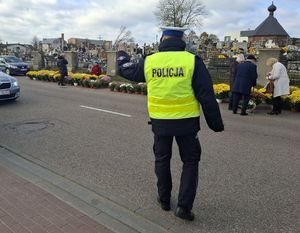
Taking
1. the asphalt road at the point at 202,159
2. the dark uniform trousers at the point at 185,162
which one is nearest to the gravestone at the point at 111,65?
the asphalt road at the point at 202,159

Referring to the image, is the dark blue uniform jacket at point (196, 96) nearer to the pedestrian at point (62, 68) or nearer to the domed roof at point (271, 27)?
the pedestrian at point (62, 68)

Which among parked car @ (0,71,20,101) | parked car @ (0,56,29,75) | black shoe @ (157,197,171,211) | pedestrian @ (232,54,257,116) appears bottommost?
parked car @ (0,56,29,75)

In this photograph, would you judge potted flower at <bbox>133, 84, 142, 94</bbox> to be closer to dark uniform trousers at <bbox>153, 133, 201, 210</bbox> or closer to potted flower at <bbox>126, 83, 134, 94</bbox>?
potted flower at <bbox>126, 83, 134, 94</bbox>

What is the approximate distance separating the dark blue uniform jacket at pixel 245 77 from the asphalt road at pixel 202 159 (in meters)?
0.82

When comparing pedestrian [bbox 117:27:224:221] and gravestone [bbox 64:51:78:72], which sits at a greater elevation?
pedestrian [bbox 117:27:224:221]

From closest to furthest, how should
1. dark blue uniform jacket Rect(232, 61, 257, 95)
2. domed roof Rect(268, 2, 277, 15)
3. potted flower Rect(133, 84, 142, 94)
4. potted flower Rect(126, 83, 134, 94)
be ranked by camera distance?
1. dark blue uniform jacket Rect(232, 61, 257, 95)
2. potted flower Rect(133, 84, 142, 94)
3. potted flower Rect(126, 83, 134, 94)
4. domed roof Rect(268, 2, 277, 15)

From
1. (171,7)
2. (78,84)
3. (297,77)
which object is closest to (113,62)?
(78,84)

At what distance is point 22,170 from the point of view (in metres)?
4.98

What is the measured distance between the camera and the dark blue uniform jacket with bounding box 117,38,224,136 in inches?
127

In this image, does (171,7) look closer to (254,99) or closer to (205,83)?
(254,99)

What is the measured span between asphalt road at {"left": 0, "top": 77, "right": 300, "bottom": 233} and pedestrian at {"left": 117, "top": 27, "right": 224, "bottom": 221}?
643 mm

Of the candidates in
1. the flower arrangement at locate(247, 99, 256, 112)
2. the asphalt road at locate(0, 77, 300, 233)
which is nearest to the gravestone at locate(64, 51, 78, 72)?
the asphalt road at locate(0, 77, 300, 233)

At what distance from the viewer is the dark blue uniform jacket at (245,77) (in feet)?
31.3

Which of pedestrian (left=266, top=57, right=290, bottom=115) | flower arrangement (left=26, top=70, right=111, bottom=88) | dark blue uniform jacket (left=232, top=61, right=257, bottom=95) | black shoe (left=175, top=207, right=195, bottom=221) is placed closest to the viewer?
black shoe (left=175, top=207, right=195, bottom=221)
